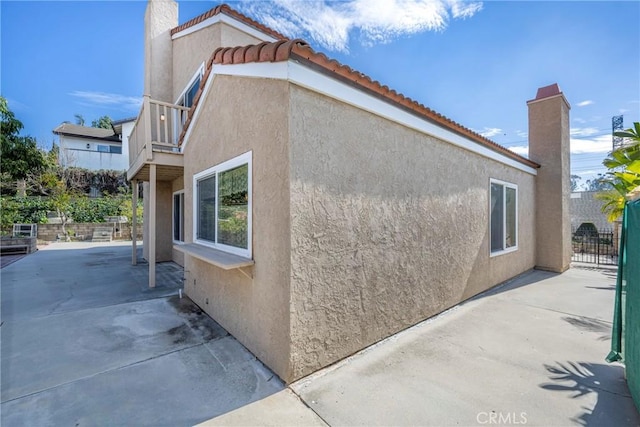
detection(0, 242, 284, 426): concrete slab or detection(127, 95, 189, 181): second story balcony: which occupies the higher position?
detection(127, 95, 189, 181): second story balcony

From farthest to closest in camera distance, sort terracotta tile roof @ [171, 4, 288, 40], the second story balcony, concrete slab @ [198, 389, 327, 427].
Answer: terracotta tile roof @ [171, 4, 288, 40] → the second story balcony → concrete slab @ [198, 389, 327, 427]

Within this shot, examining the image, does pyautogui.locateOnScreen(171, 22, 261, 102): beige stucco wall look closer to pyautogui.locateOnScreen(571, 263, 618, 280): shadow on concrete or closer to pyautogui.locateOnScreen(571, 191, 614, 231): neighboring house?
pyautogui.locateOnScreen(571, 263, 618, 280): shadow on concrete

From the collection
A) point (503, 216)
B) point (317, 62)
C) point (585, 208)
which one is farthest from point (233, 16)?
point (585, 208)

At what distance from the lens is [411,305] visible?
15.6ft

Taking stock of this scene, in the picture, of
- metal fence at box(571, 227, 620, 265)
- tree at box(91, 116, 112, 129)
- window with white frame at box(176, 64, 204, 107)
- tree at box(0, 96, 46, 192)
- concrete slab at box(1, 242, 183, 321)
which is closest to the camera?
concrete slab at box(1, 242, 183, 321)

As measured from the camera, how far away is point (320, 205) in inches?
135

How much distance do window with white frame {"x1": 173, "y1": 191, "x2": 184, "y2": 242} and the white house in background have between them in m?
Answer: 20.6

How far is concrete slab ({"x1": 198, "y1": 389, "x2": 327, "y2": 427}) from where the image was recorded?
258 cm

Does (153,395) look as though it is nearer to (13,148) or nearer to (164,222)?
(164,222)

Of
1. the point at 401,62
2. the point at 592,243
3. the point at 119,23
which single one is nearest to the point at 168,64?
the point at 119,23

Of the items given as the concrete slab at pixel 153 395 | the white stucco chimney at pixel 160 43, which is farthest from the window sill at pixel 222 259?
the white stucco chimney at pixel 160 43

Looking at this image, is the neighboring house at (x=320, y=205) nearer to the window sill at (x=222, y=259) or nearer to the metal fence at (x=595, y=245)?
the window sill at (x=222, y=259)

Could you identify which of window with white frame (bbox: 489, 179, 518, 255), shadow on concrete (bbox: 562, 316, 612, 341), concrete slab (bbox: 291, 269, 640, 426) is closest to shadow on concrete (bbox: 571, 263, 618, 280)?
window with white frame (bbox: 489, 179, 518, 255)

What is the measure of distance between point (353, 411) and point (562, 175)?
11157 millimetres
